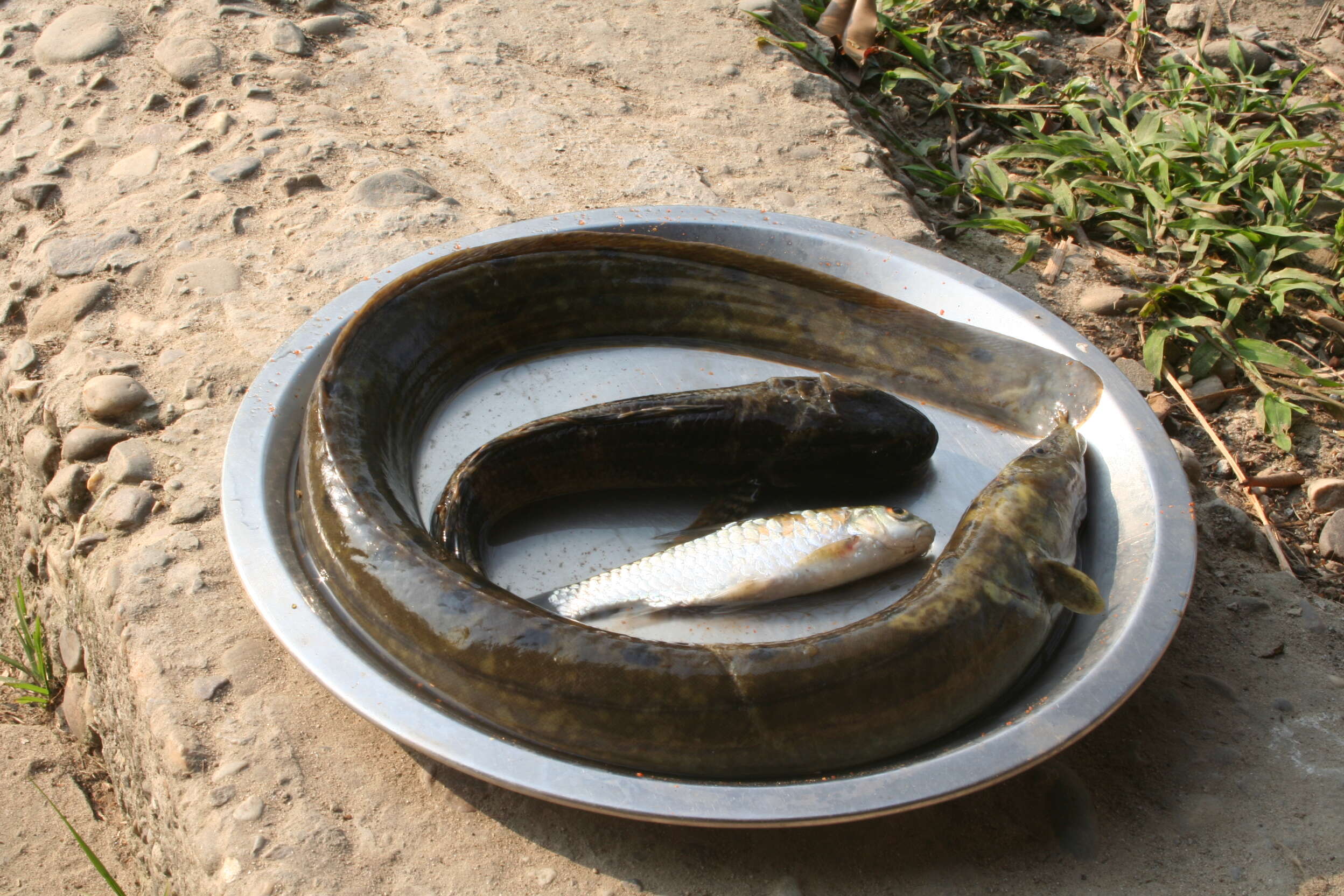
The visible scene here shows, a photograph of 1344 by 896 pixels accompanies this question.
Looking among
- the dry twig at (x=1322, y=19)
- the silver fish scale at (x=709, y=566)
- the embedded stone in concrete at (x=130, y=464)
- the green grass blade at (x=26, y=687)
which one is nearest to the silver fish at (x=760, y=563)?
the silver fish scale at (x=709, y=566)

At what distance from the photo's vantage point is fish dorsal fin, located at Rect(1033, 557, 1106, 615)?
257 cm

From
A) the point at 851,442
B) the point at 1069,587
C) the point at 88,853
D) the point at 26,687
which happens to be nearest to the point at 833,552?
the point at 851,442

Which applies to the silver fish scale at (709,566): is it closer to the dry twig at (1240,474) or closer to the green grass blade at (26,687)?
the dry twig at (1240,474)

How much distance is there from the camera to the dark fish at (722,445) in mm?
2979

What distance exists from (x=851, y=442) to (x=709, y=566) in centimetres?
63

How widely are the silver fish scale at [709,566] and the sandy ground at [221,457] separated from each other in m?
0.52

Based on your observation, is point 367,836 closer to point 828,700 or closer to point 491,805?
point 491,805

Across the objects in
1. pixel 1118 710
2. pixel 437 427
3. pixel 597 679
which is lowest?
pixel 1118 710

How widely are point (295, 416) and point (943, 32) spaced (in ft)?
16.3

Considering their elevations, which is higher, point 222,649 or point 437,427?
point 437,427

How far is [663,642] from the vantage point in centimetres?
231

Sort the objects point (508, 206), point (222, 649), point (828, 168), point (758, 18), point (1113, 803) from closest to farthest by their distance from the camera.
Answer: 1. point (1113, 803)
2. point (222, 649)
3. point (508, 206)
4. point (828, 168)
5. point (758, 18)

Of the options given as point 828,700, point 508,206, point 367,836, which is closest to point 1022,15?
point 508,206

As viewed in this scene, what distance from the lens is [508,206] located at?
4.68 meters
